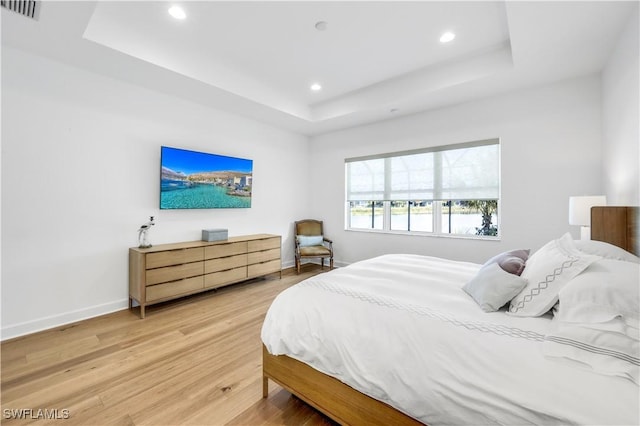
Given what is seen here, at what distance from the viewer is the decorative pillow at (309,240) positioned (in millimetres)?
4828

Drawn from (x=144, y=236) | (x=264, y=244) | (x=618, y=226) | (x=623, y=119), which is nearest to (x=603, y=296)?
(x=618, y=226)

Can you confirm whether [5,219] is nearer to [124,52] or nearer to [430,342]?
[124,52]

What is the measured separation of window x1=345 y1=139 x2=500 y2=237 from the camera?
3.60 m

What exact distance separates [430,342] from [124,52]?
3.40 metres

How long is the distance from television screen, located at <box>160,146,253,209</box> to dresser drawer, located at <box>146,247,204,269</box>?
2.21ft

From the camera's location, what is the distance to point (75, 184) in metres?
2.74

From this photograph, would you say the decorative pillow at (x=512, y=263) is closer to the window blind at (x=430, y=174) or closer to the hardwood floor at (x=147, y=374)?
the hardwood floor at (x=147, y=374)

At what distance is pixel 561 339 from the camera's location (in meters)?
1.02

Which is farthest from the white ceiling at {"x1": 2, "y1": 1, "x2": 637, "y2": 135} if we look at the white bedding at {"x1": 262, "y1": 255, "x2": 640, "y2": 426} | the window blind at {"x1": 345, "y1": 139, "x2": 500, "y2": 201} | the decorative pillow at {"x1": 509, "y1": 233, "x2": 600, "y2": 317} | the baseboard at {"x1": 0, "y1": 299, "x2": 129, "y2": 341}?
the baseboard at {"x1": 0, "y1": 299, "x2": 129, "y2": 341}

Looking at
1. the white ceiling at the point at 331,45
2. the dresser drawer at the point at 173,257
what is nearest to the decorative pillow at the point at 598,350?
the white ceiling at the point at 331,45

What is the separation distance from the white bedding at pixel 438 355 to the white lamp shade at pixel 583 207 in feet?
5.16

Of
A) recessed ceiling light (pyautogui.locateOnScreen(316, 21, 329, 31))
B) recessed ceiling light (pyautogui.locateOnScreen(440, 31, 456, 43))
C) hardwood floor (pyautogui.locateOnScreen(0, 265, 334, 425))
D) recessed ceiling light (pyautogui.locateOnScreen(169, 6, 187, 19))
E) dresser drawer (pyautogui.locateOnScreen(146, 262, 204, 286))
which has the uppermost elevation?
recessed ceiling light (pyautogui.locateOnScreen(440, 31, 456, 43))

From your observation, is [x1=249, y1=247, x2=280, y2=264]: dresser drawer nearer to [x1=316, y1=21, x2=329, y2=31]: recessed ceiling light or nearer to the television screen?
the television screen

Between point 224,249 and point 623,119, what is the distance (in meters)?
4.30
